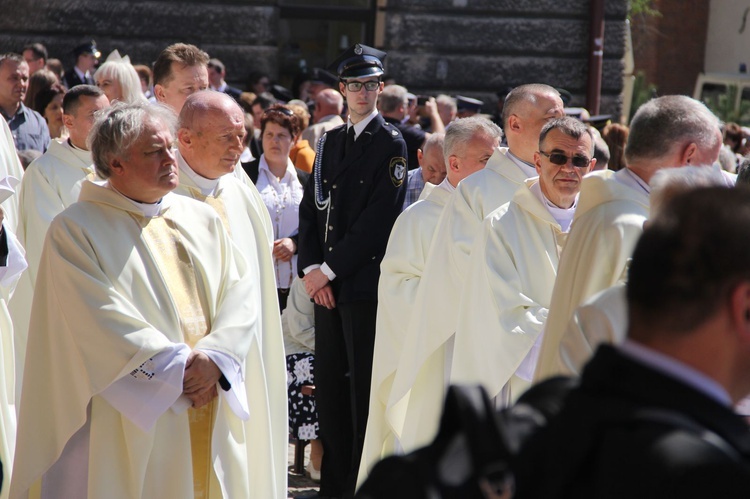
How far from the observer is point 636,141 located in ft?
12.5

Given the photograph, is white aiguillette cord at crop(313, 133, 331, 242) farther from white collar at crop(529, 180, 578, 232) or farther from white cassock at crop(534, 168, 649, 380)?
white cassock at crop(534, 168, 649, 380)

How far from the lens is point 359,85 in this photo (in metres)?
6.20

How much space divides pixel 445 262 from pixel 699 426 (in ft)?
12.0

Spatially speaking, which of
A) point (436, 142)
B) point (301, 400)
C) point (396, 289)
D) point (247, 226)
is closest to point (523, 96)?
point (436, 142)

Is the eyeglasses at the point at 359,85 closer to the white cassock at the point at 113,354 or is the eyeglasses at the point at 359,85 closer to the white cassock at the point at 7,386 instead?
the white cassock at the point at 7,386

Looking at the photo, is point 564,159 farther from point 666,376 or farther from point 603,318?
point 666,376

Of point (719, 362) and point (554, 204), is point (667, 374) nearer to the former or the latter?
point (719, 362)

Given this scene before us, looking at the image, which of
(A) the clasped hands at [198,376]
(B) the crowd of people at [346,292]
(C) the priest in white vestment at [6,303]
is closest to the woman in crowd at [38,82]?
(B) the crowd of people at [346,292]

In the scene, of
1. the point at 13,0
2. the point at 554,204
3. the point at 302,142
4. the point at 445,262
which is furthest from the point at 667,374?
the point at 13,0

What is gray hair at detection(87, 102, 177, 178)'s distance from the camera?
155 inches

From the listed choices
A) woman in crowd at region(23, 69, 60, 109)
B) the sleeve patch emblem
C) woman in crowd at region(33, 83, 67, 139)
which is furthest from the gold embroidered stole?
woman in crowd at region(23, 69, 60, 109)

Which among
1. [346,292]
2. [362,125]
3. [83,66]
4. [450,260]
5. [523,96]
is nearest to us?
[450,260]

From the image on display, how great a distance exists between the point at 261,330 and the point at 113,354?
3.96ft

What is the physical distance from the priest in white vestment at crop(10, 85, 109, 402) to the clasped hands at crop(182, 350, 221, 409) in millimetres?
2146
